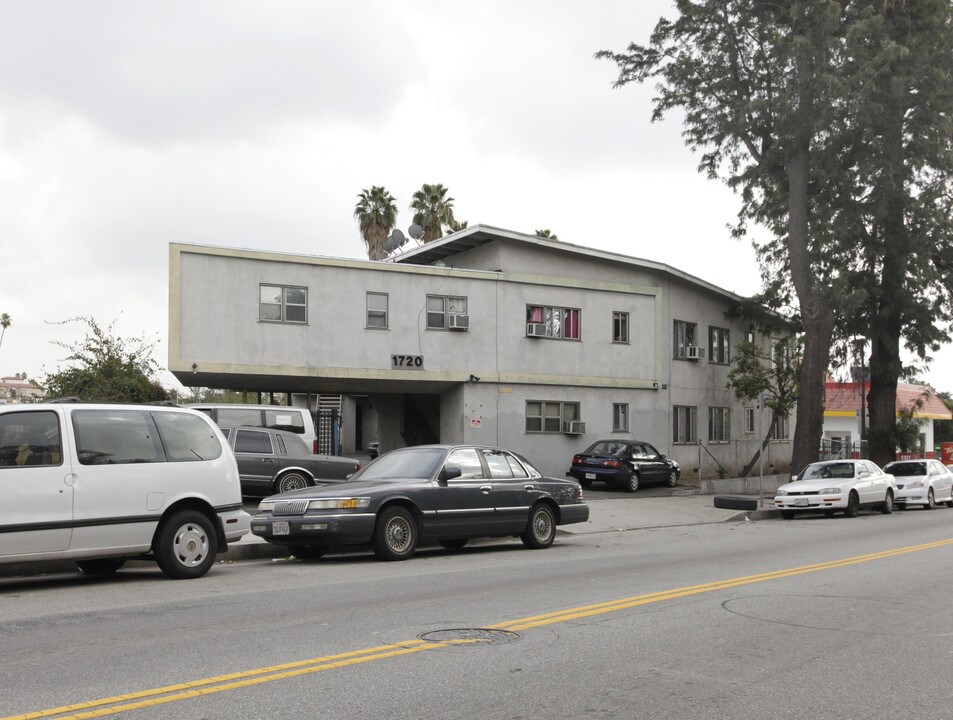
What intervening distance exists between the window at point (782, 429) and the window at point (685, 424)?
7.37 metres

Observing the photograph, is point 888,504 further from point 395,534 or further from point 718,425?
point 395,534

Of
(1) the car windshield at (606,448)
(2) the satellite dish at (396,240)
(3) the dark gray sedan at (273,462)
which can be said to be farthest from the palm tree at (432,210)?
(3) the dark gray sedan at (273,462)

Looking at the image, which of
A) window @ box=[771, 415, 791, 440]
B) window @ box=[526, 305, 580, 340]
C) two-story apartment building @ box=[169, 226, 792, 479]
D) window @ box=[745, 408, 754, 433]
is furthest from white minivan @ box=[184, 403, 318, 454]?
window @ box=[771, 415, 791, 440]

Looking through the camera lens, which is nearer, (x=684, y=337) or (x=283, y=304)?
(x=283, y=304)

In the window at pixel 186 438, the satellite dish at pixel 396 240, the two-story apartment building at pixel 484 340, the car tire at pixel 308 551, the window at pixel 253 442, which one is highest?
the satellite dish at pixel 396 240

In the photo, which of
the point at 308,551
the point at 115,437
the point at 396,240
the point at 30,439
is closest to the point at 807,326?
the point at 396,240

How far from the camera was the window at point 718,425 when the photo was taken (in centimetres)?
3778

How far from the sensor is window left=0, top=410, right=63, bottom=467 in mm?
9930

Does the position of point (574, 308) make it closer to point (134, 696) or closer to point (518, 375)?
point (518, 375)

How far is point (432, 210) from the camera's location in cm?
5384

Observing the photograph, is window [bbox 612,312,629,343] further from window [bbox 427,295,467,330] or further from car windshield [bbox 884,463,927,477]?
car windshield [bbox 884,463,927,477]

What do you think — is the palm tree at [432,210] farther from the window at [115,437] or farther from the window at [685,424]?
the window at [115,437]

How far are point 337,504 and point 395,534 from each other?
0.98 meters

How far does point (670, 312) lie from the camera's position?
117 ft
